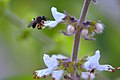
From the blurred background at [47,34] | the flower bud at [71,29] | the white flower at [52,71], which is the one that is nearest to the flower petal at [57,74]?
the white flower at [52,71]

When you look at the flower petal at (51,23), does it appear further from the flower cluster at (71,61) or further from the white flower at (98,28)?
the white flower at (98,28)

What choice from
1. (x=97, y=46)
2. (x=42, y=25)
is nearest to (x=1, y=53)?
(x=97, y=46)

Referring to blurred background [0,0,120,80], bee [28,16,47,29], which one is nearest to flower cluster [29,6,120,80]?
bee [28,16,47,29]

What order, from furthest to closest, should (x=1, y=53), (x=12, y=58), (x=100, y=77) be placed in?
1. (x=1, y=53)
2. (x=12, y=58)
3. (x=100, y=77)

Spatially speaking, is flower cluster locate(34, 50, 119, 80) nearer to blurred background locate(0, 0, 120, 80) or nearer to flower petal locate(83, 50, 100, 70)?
flower petal locate(83, 50, 100, 70)

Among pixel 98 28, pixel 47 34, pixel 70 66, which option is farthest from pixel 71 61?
pixel 47 34

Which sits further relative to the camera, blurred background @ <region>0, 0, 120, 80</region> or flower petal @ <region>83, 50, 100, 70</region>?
blurred background @ <region>0, 0, 120, 80</region>

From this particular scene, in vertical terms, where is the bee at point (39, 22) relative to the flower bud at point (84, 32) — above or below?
above

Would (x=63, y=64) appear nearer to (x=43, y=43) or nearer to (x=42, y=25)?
(x=42, y=25)
